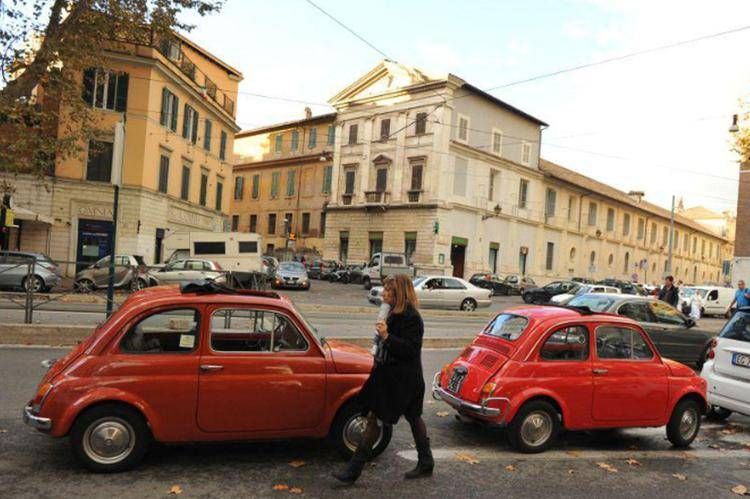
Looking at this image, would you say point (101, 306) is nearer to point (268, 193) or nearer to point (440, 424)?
point (440, 424)

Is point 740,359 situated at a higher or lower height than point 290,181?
lower

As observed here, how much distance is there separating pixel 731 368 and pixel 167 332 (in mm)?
6995

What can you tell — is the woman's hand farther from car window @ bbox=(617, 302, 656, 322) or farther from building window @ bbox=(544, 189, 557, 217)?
building window @ bbox=(544, 189, 557, 217)

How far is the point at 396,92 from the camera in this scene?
1761 inches

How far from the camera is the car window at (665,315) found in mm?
11812

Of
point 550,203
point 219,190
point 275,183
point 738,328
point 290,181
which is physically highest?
point 290,181

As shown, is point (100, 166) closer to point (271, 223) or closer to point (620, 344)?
point (620, 344)

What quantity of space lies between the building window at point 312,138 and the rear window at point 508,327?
49.6 metres

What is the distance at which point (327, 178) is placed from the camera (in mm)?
53281

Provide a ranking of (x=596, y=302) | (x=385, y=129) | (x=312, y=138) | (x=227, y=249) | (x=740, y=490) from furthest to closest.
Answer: (x=312, y=138) → (x=385, y=129) → (x=227, y=249) → (x=596, y=302) → (x=740, y=490)

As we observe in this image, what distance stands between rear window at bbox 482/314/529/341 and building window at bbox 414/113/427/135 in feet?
123

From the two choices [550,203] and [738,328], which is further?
[550,203]

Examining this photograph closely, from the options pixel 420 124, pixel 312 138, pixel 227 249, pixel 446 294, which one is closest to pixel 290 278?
pixel 227 249

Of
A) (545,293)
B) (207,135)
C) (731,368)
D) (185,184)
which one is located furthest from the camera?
(207,135)
